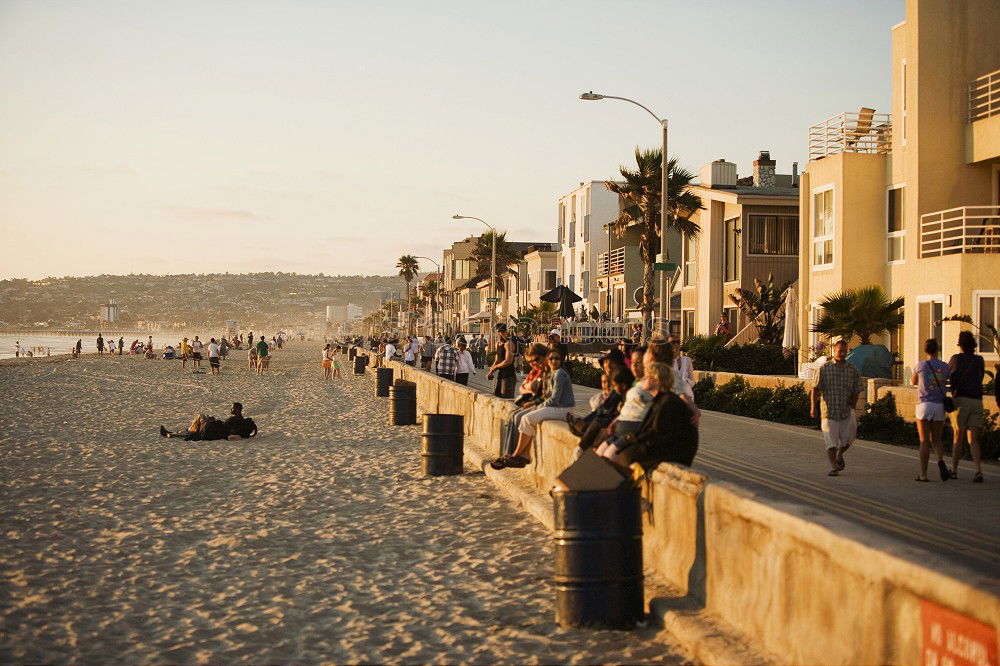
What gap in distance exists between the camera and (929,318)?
76.0ft

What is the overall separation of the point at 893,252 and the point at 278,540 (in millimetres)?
22157

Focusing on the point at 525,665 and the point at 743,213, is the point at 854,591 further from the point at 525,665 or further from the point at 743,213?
the point at 743,213

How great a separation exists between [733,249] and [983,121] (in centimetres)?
1797

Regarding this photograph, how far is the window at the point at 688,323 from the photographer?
→ 45.7 meters

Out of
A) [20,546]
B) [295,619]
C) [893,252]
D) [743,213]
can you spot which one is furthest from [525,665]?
[743,213]

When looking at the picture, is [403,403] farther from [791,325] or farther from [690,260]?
[690,260]

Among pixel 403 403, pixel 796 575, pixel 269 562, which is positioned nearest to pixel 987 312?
pixel 403 403

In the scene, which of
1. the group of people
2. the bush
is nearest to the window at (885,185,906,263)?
the bush

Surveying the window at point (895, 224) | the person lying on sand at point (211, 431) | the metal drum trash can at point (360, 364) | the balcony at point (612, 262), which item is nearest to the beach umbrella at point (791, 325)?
the window at point (895, 224)

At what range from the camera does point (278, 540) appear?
1047 cm

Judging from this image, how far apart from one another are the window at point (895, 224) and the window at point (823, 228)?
155cm

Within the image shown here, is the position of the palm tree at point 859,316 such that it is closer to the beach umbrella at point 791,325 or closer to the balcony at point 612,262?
the beach umbrella at point 791,325

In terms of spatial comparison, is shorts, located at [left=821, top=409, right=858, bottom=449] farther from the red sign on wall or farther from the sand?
the red sign on wall

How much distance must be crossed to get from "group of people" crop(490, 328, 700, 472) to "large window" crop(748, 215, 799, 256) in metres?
24.0
